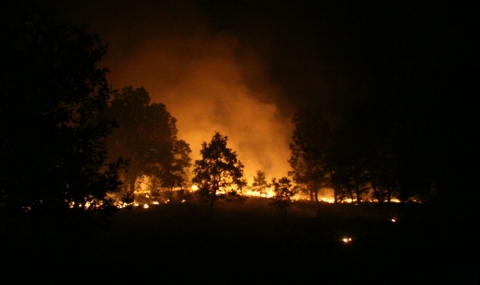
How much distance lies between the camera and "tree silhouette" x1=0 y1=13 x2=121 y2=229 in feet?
16.8

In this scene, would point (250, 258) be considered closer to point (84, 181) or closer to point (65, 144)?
point (84, 181)

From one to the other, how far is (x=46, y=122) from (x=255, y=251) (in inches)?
493

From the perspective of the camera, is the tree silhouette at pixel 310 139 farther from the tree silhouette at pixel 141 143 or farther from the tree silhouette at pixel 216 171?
the tree silhouette at pixel 141 143

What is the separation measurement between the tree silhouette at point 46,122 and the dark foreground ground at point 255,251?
42.1 inches

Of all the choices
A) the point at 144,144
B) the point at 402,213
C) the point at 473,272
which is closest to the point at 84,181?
the point at 473,272

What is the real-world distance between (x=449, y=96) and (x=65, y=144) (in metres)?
20.0

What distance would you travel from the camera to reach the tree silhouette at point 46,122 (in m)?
5.11

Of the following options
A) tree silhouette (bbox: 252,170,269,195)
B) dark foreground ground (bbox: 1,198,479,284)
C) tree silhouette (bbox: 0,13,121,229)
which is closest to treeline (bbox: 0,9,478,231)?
tree silhouette (bbox: 0,13,121,229)

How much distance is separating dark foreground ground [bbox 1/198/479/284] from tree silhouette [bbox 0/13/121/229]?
1.07m

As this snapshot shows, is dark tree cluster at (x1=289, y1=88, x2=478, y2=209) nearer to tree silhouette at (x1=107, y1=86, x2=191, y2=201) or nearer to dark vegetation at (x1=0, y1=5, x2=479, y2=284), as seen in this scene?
dark vegetation at (x1=0, y1=5, x2=479, y2=284)

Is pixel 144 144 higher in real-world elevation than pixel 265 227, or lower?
higher

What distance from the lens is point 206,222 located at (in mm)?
21031

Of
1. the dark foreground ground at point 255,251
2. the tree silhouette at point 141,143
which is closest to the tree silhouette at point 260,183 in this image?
the tree silhouette at point 141,143

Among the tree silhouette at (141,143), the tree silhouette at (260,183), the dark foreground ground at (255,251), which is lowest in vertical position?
the dark foreground ground at (255,251)
